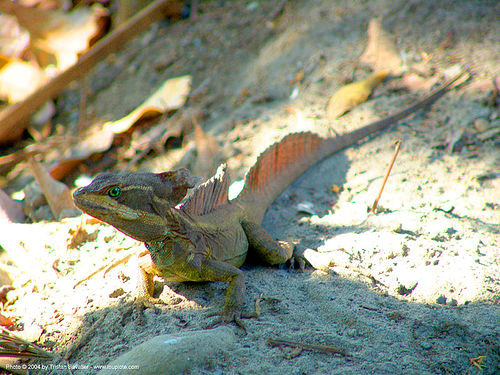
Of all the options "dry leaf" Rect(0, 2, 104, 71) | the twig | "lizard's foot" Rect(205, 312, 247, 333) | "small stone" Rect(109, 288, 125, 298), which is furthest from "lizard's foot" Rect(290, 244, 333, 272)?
"dry leaf" Rect(0, 2, 104, 71)

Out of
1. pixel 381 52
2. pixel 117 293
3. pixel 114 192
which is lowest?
pixel 381 52

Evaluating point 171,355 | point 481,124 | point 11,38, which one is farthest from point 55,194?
point 481,124

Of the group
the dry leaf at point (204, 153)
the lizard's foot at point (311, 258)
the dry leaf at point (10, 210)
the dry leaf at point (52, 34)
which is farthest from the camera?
the dry leaf at point (52, 34)

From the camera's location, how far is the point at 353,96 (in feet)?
16.7

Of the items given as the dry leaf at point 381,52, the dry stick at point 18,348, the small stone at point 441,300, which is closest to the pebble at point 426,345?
the small stone at point 441,300

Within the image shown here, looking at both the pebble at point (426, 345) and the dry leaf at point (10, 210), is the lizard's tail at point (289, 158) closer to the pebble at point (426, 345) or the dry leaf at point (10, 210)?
the pebble at point (426, 345)

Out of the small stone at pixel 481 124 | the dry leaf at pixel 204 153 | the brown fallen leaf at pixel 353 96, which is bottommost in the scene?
the small stone at pixel 481 124

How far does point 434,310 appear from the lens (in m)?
2.43

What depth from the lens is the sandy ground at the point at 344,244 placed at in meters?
2.22

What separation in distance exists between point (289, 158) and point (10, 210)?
2.78 m

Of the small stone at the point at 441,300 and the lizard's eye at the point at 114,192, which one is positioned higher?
the lizard's eye at the point at 114,192

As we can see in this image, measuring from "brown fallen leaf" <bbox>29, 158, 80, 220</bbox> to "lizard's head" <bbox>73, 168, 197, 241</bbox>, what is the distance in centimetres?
159

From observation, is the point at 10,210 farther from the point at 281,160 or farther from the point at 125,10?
the point at 125,10

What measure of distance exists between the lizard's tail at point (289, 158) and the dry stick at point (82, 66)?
13.7 feet
